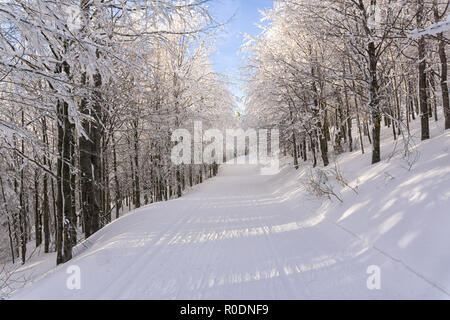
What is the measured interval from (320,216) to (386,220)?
2.09 meters

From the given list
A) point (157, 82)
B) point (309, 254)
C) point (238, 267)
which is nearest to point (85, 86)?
point (157, 82)

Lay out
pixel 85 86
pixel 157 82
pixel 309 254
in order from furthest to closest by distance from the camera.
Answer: pixel 157 82 < pixel 309 254 < pixel 85 86

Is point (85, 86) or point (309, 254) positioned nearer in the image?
point (85, 86)

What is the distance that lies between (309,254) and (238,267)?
1.26 m

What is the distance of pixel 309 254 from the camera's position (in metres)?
3.84

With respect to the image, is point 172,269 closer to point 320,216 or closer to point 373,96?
point 320,216

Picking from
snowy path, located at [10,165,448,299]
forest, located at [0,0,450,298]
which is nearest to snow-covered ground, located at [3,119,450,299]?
snowy path, located at [10,165,448,299]

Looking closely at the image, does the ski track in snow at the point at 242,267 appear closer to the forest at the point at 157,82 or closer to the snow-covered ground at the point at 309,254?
the snow-covered ground at the point at 309,254

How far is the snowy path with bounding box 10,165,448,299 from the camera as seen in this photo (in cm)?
283

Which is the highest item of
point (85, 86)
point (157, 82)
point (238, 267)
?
point (157, 82)

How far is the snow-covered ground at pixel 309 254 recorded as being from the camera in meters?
2.81

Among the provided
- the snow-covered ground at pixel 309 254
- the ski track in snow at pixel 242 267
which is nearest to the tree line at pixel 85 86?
the ski track in snow at pixel 242 267

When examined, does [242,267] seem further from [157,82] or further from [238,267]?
[157,82]

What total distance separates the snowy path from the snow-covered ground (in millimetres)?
14
